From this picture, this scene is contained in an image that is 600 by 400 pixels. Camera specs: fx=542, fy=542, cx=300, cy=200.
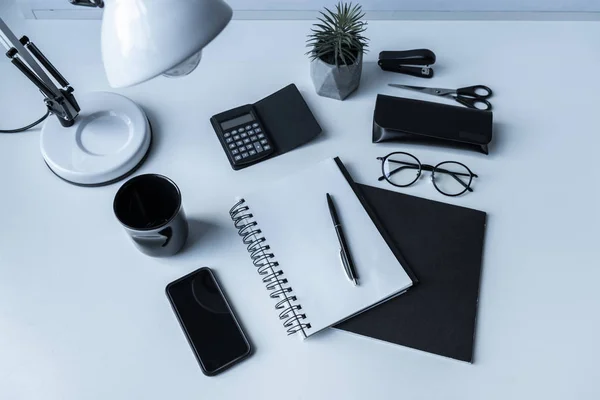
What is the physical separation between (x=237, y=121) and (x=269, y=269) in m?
0.28

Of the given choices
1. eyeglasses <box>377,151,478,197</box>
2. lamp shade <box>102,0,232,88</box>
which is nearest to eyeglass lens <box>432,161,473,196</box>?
eyeglasses <box>377,151,478,197</box>

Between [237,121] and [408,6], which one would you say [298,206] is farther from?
[408,6]

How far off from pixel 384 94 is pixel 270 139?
0.24 metres

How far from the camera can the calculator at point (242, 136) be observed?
0.91 m

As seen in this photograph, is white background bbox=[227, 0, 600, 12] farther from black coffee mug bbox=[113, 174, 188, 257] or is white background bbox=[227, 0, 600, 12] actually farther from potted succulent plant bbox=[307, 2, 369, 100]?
black coffee mug bbox=[113, 174, 188, 257]

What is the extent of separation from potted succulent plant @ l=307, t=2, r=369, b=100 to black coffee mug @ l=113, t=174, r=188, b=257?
0.34 metres

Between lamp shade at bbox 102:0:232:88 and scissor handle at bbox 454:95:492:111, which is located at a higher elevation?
lamp shade at bbox 102:0:232:88

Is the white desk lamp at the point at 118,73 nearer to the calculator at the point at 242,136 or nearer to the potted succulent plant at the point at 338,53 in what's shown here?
the calculator at the point at 242,136

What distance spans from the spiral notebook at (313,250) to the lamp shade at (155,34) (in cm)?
33

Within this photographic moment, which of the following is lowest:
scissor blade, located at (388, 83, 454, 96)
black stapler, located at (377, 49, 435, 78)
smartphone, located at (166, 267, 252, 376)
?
smartphone, located at (166, 267, 252, 376)

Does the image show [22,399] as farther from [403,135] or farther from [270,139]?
[403,135]

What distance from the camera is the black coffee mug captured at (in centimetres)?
76

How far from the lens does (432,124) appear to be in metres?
0.91

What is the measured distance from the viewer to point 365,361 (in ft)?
2.49
